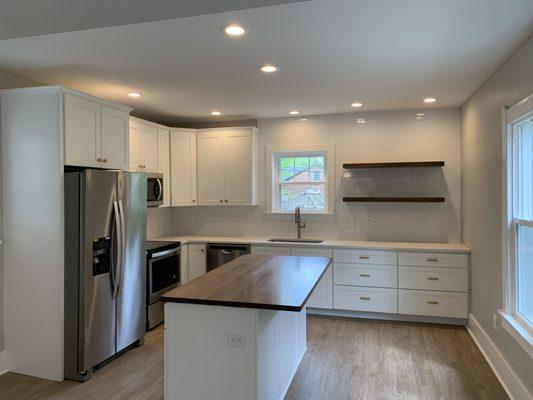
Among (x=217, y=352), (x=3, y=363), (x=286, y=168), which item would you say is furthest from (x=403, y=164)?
(x=3, y=363)

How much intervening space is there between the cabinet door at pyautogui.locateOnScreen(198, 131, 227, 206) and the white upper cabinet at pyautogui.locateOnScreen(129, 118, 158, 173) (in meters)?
0.66

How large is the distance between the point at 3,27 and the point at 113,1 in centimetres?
56

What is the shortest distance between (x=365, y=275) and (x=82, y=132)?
10.5 feet

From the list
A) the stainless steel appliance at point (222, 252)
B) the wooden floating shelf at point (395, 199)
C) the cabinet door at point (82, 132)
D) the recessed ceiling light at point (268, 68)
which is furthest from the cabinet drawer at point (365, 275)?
the cabinet door at point (82, 132)

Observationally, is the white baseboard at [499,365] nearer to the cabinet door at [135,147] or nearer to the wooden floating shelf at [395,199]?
the wooden floating shelf at [395,199]

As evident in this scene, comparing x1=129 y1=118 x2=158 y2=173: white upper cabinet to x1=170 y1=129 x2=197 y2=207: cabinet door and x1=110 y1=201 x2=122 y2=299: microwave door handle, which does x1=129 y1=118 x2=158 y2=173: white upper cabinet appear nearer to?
x1=170 y1=129 x2=197 y2=207: cabinet door

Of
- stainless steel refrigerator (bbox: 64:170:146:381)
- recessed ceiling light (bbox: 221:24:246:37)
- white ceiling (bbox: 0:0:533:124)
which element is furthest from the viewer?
stainless steel refrigerator (bbox: 64:170:146:381)

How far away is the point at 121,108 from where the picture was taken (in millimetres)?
3623

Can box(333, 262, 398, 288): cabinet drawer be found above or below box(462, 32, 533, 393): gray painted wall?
below

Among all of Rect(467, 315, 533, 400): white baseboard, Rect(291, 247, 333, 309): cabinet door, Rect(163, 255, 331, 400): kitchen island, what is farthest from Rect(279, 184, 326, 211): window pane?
Rect(163, 255, 331, 400): kitchen island

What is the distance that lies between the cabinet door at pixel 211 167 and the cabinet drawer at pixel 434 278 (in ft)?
7.99

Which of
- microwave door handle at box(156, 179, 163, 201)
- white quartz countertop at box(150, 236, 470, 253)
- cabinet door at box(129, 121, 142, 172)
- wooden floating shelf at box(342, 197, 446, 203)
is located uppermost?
cabinet door at box(129, 121, 142, 172)

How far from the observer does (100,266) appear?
123 inches

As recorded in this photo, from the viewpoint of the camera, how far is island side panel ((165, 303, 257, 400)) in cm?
210
